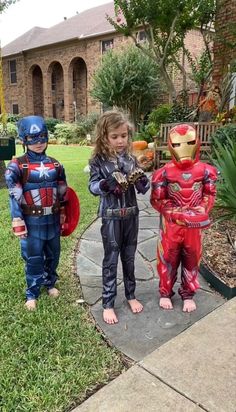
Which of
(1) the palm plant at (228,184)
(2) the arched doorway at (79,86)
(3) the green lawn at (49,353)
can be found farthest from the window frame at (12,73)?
(3) the green lawn at (49,353)

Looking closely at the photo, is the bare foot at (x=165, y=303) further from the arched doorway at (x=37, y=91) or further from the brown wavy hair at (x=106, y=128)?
the arched doorway at (x=37, y=91)

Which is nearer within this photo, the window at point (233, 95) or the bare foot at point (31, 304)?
the bare foot at point (31, 304)

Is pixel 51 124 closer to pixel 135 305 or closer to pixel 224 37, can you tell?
pixel 224 37

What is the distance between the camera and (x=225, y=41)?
876cm

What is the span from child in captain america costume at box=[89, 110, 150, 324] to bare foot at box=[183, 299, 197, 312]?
1.81 ft

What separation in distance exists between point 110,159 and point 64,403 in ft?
4.80

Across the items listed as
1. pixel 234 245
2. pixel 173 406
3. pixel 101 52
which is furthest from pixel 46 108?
pixel 173 406

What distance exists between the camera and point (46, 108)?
26.0m

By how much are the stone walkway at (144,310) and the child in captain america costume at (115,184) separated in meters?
0.15

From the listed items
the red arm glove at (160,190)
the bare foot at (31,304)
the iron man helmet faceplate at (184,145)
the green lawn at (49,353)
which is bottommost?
the green lawn at (49,353)

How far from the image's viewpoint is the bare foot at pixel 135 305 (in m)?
2.72

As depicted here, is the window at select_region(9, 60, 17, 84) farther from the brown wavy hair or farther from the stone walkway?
the brown wavy hair

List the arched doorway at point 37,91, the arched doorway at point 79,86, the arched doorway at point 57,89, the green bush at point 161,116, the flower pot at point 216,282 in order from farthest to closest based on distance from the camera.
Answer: the arched doorway at point 37,91 < the arched doorway at point 57,89 < the arched doorway at point 79,86 < the green bush at point 161,116 < the flower pot at point 216,282

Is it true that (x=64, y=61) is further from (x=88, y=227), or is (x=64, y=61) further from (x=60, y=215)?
(x=60, y=215)
